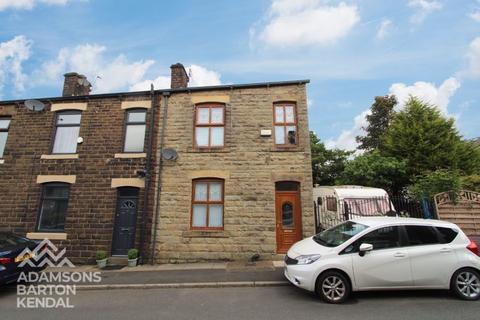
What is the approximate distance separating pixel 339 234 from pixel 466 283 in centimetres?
270

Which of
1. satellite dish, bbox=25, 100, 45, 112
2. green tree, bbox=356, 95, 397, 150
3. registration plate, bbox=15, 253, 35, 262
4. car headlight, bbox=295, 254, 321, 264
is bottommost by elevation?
registration plate, bbox=15, 253, 35, 262

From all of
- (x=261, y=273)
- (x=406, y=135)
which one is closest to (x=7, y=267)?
(x=261, y=273)

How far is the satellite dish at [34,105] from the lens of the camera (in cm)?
1012

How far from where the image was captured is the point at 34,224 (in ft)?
30.7

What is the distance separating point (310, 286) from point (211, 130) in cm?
680

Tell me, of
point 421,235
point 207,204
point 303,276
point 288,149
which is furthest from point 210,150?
point 421,235

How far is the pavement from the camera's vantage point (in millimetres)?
6438

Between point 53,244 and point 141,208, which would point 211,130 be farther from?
point 53,244

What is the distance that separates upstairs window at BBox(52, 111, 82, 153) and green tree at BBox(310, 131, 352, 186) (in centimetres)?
1574

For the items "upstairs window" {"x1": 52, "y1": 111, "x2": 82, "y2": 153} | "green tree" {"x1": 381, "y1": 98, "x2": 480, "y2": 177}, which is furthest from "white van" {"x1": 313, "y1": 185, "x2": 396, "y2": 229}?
Answer: "upstairs window" {"x1": 52, "y1": 111, "x2": 82, "y2": 153}

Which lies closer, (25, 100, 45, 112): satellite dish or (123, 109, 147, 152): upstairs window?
(123, 109, 147, 152): upstairs window

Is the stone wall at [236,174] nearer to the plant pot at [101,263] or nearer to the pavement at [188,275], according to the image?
the pavement at [188,275]

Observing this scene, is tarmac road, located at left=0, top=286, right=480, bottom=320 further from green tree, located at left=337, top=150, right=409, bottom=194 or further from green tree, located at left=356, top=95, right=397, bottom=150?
green tree, located at left=356, top=95, right=397, bottom=150

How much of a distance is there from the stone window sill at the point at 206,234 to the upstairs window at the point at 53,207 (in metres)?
5.02
